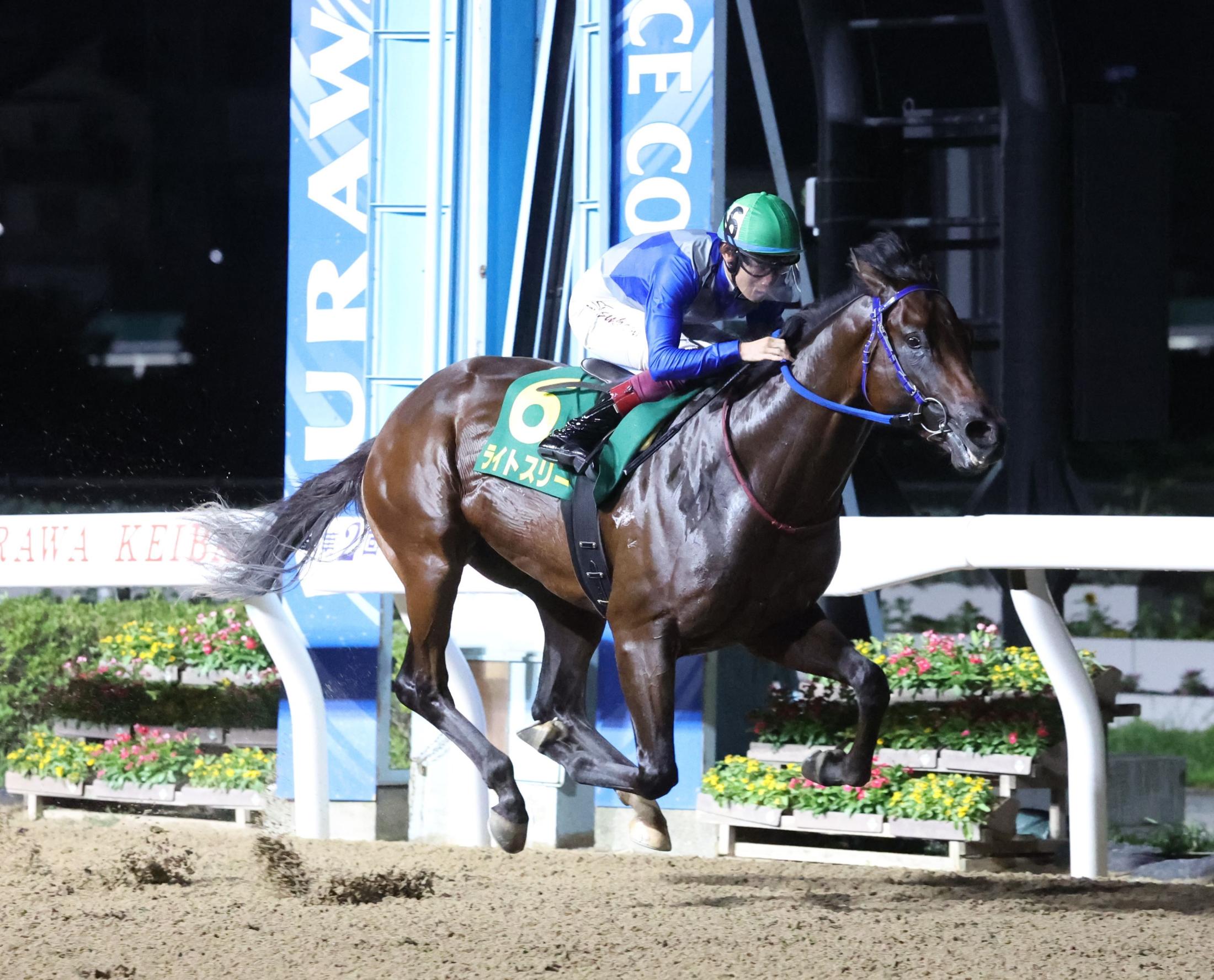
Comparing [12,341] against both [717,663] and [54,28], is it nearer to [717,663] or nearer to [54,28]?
[54,28]

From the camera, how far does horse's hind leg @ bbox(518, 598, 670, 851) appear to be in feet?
12.7

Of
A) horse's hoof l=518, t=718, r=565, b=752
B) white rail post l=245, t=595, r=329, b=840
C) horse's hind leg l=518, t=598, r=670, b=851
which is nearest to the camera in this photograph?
horse's hind leg l=518, t=598, r=670, b=851

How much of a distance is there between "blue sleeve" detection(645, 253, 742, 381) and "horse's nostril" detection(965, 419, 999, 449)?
674 millimetres

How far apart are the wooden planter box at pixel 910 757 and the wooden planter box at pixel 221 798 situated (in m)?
2.40

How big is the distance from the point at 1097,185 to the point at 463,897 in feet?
16.5

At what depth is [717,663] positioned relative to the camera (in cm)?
548

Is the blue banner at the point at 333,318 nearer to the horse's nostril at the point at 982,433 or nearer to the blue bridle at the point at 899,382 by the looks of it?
the blue bridle at the point at 899,382

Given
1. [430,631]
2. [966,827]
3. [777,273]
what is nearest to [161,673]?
[430,631]

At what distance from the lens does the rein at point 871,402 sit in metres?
3.21

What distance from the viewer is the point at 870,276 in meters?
3.38

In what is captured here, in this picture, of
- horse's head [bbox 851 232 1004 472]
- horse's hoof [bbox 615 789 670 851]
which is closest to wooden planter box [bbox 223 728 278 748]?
horse's hoof [bbox 615 789 670 851]

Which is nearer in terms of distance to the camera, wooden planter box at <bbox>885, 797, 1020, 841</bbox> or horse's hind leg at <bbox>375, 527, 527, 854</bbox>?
horse's hind leg at <bbox>375, 527, 527, 854</bbox>

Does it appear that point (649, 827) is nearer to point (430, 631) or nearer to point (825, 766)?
point (825, 766)

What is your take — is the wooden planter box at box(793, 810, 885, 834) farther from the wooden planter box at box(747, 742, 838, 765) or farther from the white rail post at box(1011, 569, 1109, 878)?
the white rail post at box(1011, 569, 1109, 878)
